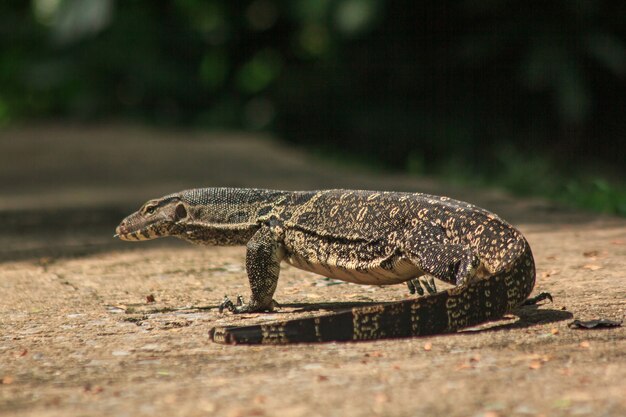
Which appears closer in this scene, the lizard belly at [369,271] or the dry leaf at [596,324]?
the dry leaf at [596,324]

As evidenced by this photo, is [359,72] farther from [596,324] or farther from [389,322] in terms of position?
[389,322]

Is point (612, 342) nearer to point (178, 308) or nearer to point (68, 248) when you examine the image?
point (178, 308)

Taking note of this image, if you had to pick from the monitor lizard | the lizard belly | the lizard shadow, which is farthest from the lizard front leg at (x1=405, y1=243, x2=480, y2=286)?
the lizard shadow

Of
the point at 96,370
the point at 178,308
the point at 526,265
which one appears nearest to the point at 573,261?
the point at 526,265

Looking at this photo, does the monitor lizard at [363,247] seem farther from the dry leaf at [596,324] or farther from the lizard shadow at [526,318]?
the dry leaf at [596,324]

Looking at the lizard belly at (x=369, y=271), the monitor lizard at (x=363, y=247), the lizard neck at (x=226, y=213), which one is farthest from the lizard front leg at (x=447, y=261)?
the lizard neck at (x=226, y=213)

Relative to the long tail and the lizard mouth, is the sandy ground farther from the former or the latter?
the lizard mouth
